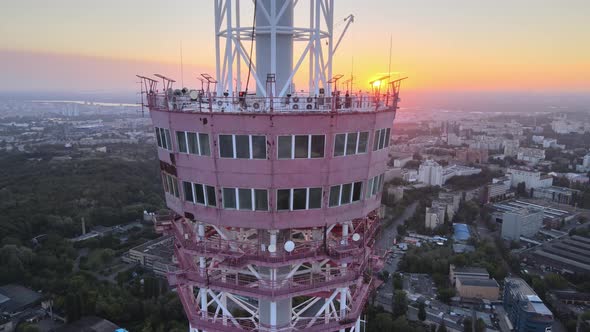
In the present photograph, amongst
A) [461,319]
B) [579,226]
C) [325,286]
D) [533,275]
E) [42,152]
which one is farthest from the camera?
[42,152]

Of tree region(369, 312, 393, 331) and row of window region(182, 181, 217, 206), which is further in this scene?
tree region(369, 312, 393, 331)

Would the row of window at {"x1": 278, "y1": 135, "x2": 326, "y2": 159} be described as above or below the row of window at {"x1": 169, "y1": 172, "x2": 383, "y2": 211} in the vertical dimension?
above

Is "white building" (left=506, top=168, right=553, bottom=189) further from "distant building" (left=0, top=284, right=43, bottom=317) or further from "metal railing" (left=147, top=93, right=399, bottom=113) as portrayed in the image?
"metal railing" (left=147, top=93, right=399, bottom=113)

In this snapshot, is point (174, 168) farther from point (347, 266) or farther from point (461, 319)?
point (461, 319)

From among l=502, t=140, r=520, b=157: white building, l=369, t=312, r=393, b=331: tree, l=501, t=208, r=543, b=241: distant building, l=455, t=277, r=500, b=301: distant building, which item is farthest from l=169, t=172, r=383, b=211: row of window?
l=502, t=140, r=520, b=157: white building

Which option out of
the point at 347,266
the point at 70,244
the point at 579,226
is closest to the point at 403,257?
the point at 579,226

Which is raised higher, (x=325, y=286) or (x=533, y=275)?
(x=325, y=286)

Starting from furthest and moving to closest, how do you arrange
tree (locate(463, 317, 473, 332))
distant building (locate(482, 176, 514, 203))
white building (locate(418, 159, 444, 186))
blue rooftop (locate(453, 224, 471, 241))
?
white building (locate(418, 159, 444, 186)), distant building (locate(482, 176, 514, 203)), blue rooftop (locate(453, 224, 471, 241)), tree (locate(463, 317, 473, 332))

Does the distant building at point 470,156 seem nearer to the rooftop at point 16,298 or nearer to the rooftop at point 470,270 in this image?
the rooftop at point 470,270
